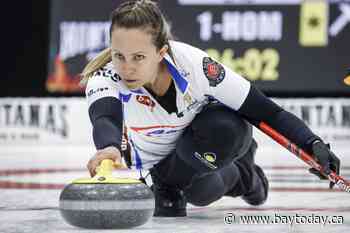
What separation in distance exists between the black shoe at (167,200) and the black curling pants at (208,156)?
2 cm

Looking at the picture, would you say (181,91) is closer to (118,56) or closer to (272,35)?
(118,56)

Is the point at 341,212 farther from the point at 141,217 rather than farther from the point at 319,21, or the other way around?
the point at 319,21

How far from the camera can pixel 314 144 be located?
234 cm

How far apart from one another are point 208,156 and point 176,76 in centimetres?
36

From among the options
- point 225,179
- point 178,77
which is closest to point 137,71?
point 178,77

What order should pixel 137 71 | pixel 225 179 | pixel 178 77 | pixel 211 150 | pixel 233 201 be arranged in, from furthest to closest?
pixel 233 201 < pixel 225 179 < pixel 211 150 < pixel 178 77 < pixel 137 71

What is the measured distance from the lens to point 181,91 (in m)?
2.51

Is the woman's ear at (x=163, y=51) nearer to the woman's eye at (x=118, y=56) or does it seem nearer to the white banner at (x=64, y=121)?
the woman's eye at (x=118, y=56)

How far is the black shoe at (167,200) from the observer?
2.71 meters

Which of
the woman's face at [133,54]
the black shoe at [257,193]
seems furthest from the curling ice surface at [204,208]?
the woman's face at [133,54]

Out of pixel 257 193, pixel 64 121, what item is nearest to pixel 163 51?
pixel 257 193

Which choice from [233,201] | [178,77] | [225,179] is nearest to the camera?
[178,77]

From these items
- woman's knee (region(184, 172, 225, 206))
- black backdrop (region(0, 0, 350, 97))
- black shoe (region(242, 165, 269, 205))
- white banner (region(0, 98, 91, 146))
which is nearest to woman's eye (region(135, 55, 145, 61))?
woman's knee (region(184, 172, 225, 206))

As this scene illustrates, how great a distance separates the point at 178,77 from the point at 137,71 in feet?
0.85
